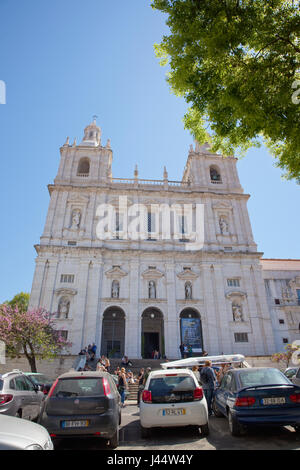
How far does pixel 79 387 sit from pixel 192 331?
838 inches

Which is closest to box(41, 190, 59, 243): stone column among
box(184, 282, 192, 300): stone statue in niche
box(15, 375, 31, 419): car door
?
box(184, 282, 192, 300): stone statue in niche

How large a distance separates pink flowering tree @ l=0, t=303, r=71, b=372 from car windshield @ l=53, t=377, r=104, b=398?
49.7 feet

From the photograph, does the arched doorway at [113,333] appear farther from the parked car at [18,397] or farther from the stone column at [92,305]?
the parked car at [18,397]

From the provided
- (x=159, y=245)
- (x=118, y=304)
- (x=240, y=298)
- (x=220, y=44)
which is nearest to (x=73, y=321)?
(x=118, y=304)

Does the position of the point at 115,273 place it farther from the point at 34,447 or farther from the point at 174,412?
the point at 34,447

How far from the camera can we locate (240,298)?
27062 mm

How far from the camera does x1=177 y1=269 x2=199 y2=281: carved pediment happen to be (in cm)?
2788

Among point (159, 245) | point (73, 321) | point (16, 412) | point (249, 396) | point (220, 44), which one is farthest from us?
point (159, 245)

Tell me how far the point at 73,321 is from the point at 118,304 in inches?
165

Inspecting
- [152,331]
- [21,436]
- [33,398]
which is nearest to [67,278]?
[152,331]

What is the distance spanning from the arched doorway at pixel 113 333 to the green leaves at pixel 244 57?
21300mm

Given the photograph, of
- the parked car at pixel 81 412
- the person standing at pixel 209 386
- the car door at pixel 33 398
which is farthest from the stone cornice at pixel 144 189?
the parked car at pixel 81 412

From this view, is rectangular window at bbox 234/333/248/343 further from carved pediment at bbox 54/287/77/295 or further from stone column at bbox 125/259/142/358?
carved pediment at bbox 54/287/77/295

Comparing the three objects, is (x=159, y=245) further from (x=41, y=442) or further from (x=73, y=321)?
(x=41, y=442)
